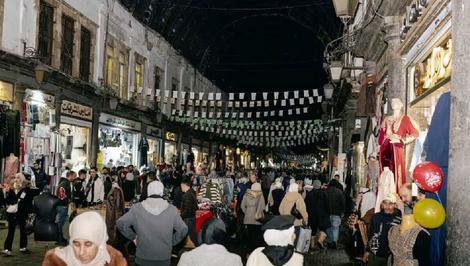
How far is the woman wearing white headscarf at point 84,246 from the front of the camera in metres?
4.30

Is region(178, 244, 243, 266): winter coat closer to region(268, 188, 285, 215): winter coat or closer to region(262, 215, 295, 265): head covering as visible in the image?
region(262, 215, 295, 265): head covering

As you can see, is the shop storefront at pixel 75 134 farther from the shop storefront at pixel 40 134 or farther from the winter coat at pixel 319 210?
the winter coat at pixel 319 210

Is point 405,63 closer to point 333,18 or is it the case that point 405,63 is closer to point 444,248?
point 444,248

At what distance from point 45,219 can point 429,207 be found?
8.68 metres

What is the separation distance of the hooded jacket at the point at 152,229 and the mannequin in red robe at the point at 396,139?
4.57 meters

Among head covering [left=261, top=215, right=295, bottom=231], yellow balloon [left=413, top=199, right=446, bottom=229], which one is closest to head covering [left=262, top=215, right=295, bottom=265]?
head covering [left=261, top=215, right=295, bottom=231]

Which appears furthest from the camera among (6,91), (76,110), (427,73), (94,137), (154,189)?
(94,137)

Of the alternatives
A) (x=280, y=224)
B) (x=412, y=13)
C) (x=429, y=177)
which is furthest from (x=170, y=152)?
(x=280, y=224)

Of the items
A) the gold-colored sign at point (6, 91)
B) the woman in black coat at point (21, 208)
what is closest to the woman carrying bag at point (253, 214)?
the woman in black coat at point (21, 208)

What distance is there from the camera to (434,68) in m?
9.16

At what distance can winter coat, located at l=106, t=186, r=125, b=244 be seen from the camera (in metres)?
12.2

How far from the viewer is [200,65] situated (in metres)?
44.8

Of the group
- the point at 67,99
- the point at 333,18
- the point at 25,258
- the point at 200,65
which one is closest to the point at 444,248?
the point at 25,258

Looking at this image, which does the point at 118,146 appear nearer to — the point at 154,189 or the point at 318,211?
the point at 318,211
